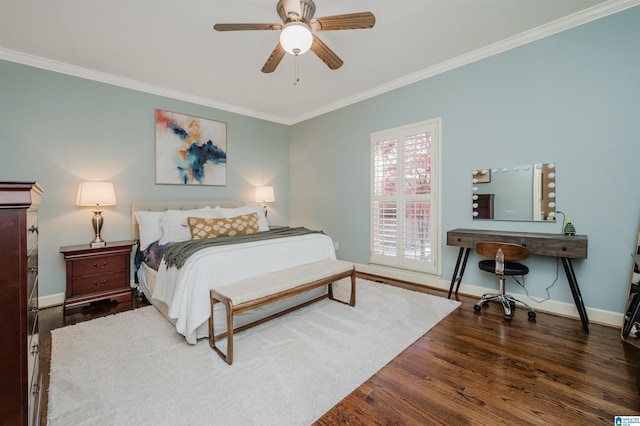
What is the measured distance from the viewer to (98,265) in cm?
308

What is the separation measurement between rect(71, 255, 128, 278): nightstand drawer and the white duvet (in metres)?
0.95

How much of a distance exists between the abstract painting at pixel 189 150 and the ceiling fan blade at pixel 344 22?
9.31 feet

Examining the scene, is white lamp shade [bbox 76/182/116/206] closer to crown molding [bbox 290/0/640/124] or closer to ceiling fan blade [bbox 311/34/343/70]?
ceiling fan blade [bbox 311/34/343/70]

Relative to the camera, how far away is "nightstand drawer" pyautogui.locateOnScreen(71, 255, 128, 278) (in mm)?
2963

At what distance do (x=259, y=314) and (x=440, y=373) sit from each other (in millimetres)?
1572

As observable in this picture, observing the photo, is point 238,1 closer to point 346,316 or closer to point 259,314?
point 259,314

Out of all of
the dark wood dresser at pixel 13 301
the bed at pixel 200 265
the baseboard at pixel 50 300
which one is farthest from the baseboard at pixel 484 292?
the baseboard at pixel 50 300

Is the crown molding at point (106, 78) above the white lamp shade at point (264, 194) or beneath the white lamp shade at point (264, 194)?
above

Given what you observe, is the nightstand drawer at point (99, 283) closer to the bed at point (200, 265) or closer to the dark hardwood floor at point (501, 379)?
the bed at point (200, 265)

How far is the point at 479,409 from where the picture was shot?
152 centimetres

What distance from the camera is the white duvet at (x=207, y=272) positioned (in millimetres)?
2174

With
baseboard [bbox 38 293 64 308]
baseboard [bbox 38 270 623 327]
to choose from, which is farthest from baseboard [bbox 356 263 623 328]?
baseboard [bbox 38 293 64 308]

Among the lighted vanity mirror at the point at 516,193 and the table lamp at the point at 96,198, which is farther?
the table lamp at the point at 96,198

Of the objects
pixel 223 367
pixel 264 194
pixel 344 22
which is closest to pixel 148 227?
pixel 264 194
